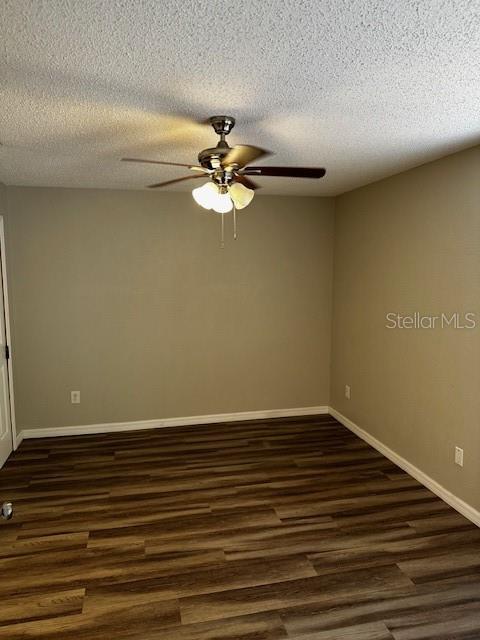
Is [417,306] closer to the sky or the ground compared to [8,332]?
closer to the sky

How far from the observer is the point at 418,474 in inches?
140

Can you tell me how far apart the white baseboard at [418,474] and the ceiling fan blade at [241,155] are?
8.57 feet

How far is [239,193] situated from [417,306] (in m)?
1.84

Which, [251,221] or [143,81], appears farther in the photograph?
[251,221]

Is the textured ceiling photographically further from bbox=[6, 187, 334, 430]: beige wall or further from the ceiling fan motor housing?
bbox=[6, 187, 334, 430]: beige wall

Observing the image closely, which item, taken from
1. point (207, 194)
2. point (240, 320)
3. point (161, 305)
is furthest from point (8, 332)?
point (207, 194)

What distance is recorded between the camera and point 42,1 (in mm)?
1271

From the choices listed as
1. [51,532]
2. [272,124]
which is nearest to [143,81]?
[272,124]

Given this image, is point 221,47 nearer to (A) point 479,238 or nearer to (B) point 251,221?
(A) point 479,238

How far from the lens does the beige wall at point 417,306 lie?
3.01m

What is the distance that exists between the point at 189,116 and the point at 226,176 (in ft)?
1.08

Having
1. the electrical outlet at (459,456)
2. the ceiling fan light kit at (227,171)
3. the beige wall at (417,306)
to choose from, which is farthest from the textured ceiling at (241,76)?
the electrical outlet at (459,456)

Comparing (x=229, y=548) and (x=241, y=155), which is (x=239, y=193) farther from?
(x=229, y=548)

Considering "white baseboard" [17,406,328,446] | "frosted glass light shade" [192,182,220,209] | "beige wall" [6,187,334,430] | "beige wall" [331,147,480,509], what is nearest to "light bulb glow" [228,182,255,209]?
"frosted glass light shade" [192,182,220,209]
